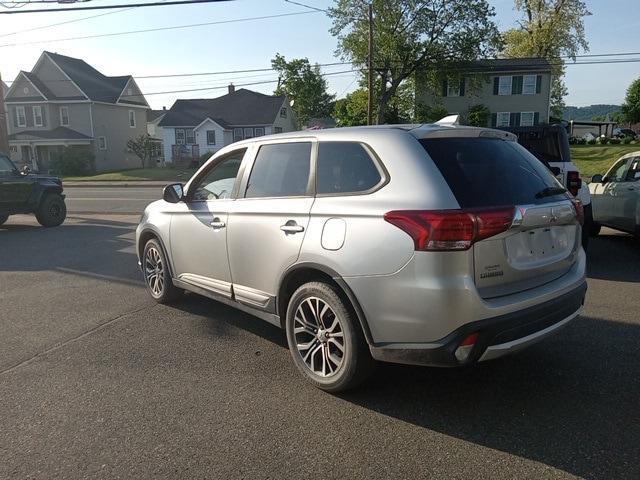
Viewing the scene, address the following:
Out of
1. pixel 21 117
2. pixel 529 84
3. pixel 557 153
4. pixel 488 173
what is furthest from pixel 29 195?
pixel 529 84

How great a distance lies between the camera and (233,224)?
442 centimetres

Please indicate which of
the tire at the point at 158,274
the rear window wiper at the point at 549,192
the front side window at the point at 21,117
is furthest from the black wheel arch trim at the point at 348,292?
the front side window at the point at 21,117

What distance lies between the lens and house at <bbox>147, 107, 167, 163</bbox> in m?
49.6

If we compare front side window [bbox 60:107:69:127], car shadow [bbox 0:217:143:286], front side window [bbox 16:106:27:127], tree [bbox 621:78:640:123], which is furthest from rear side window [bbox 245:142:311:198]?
tree [bbox 621:78:640:123]

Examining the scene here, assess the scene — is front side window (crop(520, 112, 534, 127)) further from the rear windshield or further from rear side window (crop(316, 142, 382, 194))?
rear side window (crop(316, 142, 382, 194))

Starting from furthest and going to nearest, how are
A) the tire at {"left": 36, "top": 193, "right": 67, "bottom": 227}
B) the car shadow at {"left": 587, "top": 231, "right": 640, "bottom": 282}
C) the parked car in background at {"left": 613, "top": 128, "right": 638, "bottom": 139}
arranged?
the parked car in background at {"left": 613, "top": 128, "right": 638, "bottom": 139} < the tire at {"left": 36, "top": 193, "right": 67, "bottom": 227} < the car shadow at {"left": 587, "top": 231, "right": 640, "bottom": 282}

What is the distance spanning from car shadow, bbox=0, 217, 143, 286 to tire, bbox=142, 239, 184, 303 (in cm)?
98

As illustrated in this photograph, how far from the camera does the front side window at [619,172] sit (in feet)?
28.5

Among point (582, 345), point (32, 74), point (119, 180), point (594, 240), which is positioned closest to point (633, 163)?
point (594, 240)

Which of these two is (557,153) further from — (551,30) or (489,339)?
(551,30)

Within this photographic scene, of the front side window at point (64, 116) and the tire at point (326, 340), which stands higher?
the front side window at point (64, 116)

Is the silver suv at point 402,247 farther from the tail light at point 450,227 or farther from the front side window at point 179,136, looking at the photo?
the front side window at point 179,136

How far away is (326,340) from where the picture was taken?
3.65m

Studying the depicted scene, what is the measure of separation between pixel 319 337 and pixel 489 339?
3.89 feet
